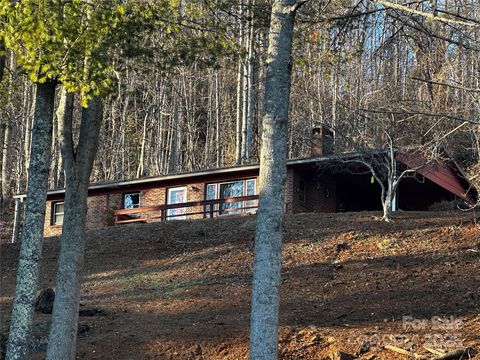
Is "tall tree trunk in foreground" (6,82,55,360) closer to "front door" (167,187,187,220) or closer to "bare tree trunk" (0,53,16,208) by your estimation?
"bare tree trunk" (0,53,16,208)

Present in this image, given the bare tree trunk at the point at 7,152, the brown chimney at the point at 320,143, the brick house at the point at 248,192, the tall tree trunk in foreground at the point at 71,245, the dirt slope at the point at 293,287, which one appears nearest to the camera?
the tall tree trunk in foreground at the point at 71,245

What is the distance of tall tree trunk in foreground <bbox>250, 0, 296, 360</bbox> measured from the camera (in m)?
7.76

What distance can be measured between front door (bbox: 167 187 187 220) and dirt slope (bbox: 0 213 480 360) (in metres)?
3.92

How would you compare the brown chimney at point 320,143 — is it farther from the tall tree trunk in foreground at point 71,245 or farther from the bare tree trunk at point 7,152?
the tall tree trunk in foreground at point 71,245

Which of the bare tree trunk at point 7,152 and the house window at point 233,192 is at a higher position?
the bare tree trunk at point 7,152

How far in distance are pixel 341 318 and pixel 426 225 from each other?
8095 millimetres

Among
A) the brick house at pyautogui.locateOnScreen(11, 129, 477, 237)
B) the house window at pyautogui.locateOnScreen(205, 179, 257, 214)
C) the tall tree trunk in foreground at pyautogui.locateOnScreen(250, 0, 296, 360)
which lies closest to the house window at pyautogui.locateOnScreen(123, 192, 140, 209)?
the brick house at pyautogui.locateOnScreen(11, 129, 477, 237)

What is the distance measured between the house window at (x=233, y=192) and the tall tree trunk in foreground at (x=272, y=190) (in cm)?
1748

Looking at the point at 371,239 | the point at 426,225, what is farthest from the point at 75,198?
the point at 426,225

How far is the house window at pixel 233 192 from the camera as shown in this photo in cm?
2642

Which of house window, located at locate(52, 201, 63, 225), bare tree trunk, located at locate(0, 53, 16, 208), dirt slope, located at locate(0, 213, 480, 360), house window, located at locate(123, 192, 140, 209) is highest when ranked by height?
bare tree trunk, located at locate(0, 53, 16, 208)

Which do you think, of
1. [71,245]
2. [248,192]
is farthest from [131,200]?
[71,245]

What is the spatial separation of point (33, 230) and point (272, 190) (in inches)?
151

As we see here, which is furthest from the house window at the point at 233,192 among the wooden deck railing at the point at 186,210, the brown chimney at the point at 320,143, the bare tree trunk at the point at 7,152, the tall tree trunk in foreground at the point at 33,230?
the tall tree trunk in foreground at the point at 33,230
